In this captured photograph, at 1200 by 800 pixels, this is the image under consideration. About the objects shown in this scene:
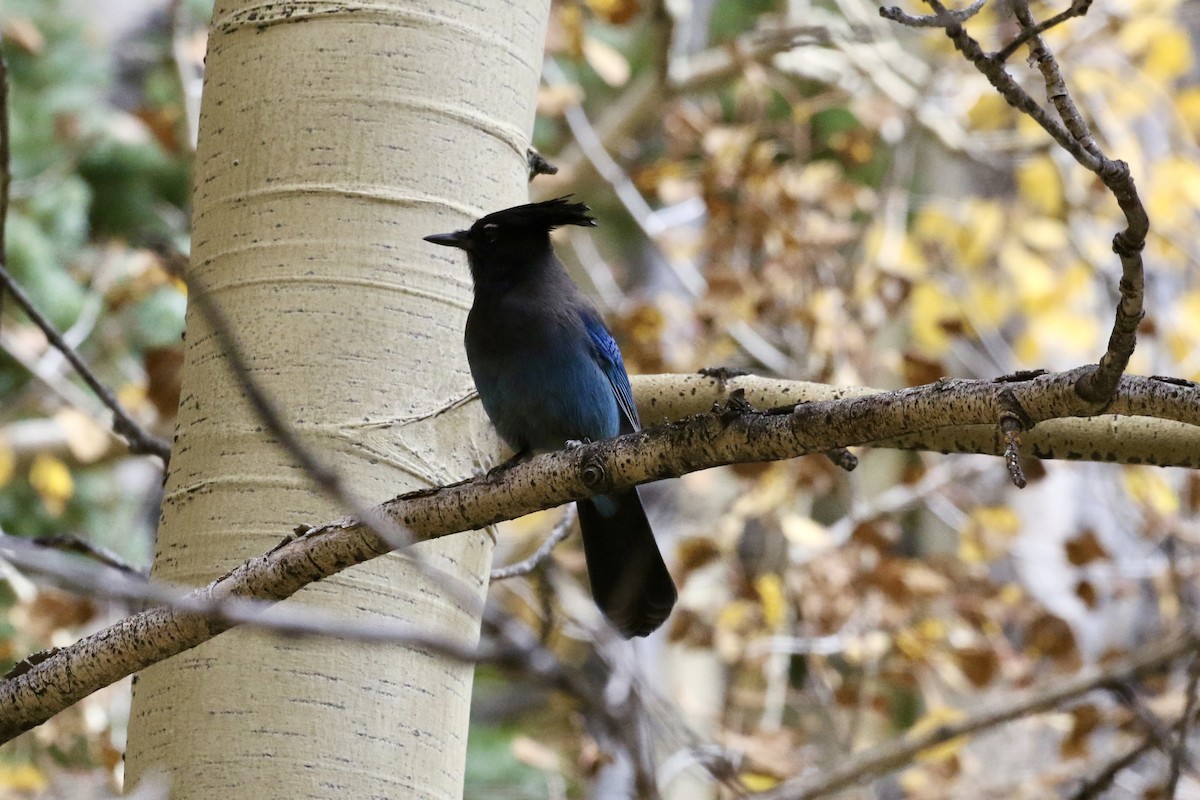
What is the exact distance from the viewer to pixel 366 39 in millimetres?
2146

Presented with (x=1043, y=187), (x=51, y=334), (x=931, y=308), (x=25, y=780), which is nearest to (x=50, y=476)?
(x=25, y=780)

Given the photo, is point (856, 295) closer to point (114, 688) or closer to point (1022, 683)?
point (1022, 683)

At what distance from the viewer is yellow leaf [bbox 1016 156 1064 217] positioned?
659 cm

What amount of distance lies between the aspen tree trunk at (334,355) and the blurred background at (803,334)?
6.61 feet

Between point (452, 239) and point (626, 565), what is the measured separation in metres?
0.95

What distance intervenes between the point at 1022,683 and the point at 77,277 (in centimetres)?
468

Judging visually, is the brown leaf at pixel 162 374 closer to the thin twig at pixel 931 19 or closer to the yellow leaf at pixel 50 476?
the yellow leaf at pixel 50 476

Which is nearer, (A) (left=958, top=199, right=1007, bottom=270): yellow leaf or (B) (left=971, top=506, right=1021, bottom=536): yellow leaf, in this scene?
(B) (left=971, top=506, right=1021, bottom=536): yellow leaf

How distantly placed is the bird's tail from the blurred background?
3.98ft

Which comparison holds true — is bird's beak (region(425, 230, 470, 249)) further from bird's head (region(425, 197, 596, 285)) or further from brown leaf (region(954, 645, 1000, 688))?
brown leaf (region(954, 645, 1000, 688))

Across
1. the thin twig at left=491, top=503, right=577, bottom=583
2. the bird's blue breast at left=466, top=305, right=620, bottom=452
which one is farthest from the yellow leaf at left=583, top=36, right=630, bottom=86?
the thin twig at left=491, top=503, right=577, bottom=583

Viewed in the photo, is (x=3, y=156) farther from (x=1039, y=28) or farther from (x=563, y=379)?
(x=1039, y=28)

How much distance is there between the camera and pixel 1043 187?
22.1 feet

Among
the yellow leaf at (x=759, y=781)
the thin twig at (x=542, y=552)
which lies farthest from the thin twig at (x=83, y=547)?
the yellow leaf at (x=759, y=781)
